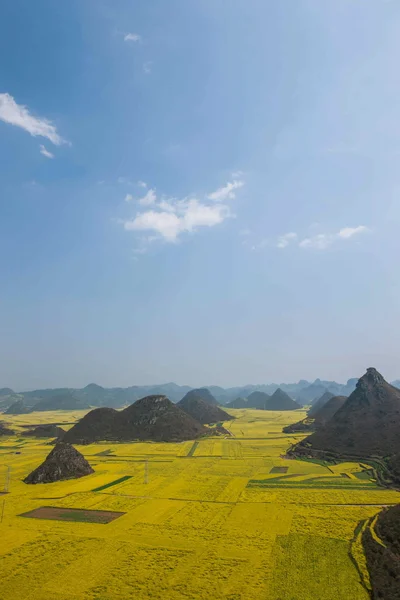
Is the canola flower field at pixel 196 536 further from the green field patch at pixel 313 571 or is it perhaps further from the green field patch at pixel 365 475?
the green field patch at pixel 365 475

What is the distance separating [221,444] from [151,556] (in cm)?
8614

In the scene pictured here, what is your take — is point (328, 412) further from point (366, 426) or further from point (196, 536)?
point (196, 536)

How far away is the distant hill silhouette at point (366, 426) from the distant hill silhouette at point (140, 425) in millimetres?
52387

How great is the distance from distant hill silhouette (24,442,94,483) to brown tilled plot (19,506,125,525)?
760 inches

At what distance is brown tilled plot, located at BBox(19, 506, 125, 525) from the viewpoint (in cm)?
4630

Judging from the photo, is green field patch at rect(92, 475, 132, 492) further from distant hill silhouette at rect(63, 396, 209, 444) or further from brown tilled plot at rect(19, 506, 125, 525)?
distant hill silhouette at rect(63, 396, 209, 444)

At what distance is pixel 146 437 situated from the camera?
13312 cm

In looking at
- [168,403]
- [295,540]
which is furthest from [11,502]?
[168,403]

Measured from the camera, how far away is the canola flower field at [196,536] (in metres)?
29.0

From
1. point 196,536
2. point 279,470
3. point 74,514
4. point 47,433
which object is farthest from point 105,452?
point 196,536

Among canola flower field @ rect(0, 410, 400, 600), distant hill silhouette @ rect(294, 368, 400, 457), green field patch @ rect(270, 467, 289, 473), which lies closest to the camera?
canola flower field @ rect(0, 410, 400, 600)

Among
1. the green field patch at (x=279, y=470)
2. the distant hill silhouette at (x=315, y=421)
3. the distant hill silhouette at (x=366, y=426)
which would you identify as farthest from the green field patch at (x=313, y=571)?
the distant hill silhouette at (x=315, y=421)

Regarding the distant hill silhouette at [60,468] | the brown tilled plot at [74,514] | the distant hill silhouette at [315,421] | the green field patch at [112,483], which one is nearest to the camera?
the brown tilled plot at [74,514]

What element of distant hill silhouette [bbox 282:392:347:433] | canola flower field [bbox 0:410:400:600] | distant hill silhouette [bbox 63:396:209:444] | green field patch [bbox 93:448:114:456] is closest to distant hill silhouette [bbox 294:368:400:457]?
canola flower field [bbox 0:410:400:600]
